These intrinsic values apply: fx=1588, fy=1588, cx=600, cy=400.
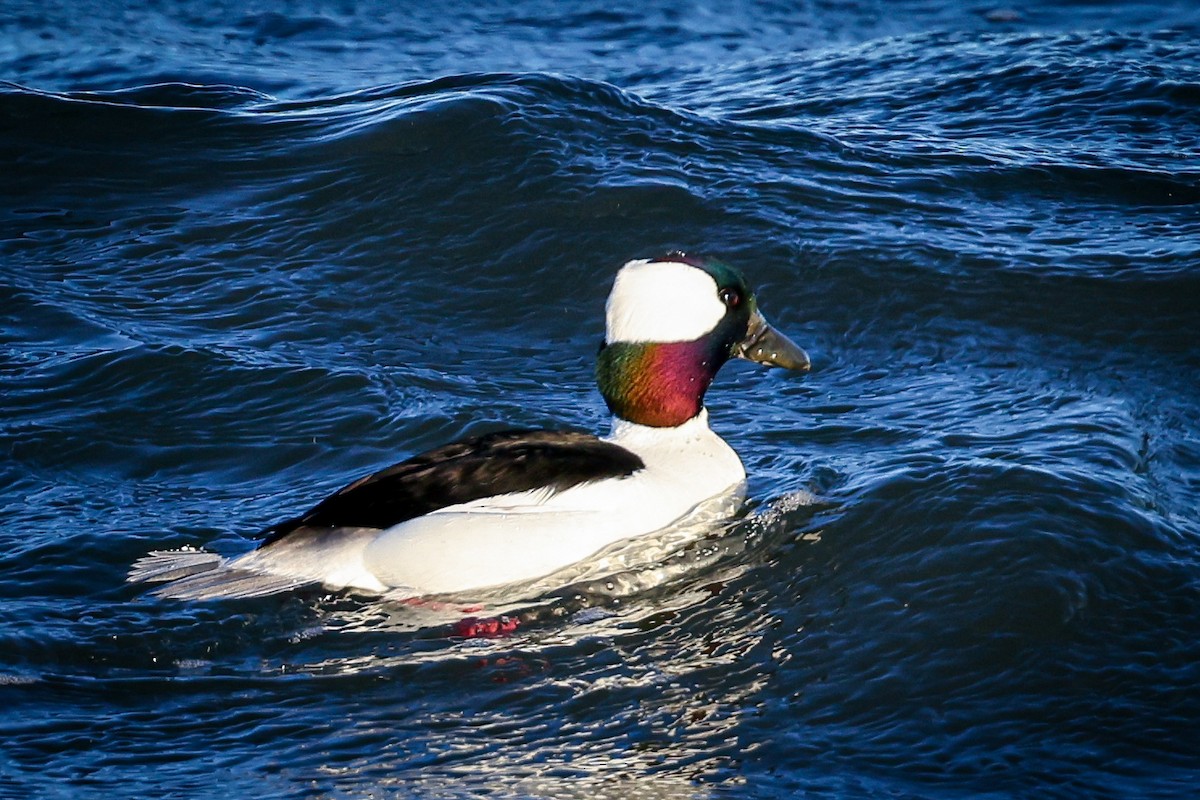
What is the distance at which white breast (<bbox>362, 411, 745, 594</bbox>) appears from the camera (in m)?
5.80

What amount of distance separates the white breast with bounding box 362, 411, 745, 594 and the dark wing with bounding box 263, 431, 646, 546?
0.14 feet

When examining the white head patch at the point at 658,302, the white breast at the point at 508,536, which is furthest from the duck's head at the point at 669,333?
the white breast at the point at 508,536

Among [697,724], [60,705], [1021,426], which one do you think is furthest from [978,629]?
[60,705]

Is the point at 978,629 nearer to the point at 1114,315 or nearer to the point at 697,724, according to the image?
the point at 697,724

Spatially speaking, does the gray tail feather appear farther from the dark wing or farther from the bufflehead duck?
the dark wing

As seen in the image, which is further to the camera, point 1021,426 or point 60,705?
point 1021,426

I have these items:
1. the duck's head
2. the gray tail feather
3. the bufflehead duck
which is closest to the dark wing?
the bufflehead duck

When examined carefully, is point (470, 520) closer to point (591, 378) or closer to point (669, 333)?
point (669, 333)

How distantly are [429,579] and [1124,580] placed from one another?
253 centimetres

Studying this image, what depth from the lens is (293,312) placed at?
859 centimetres

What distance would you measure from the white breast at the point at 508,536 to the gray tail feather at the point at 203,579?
359 mm

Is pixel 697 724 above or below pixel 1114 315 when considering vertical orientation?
below

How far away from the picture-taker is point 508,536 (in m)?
5.84

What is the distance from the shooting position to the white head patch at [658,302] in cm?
636
